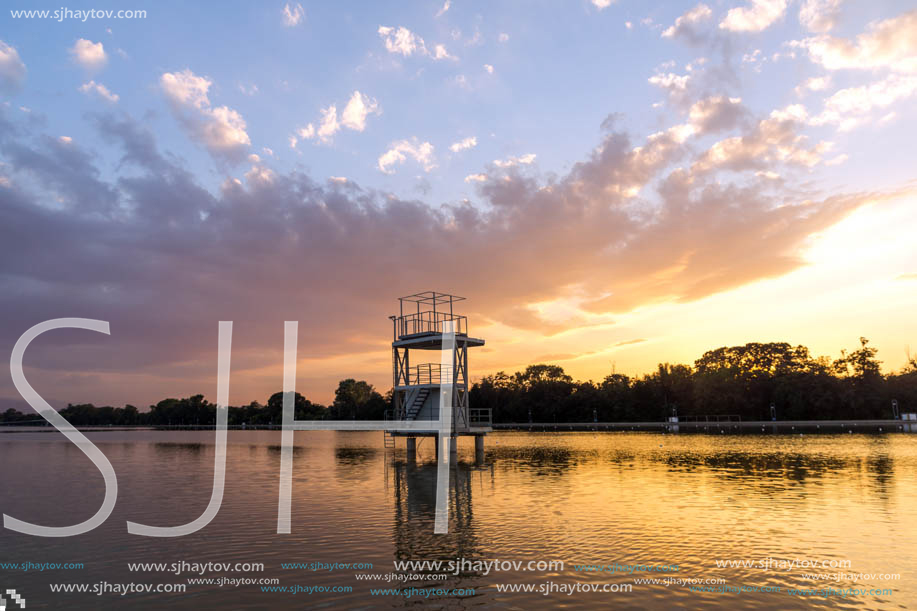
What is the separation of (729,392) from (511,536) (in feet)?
413

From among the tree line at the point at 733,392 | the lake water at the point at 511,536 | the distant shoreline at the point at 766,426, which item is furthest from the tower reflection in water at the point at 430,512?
the tree line at the point at 733,392

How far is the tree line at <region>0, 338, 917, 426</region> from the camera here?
115 meters

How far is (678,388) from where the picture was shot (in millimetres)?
137000

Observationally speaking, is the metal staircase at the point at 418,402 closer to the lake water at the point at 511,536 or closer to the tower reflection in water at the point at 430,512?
the tower reflection in water at the point at 430,512

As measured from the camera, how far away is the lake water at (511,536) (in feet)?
38.6

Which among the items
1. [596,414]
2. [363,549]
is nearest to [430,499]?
[363,549]

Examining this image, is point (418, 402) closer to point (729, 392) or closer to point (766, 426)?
point (766, 426)

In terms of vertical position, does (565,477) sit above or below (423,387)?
below

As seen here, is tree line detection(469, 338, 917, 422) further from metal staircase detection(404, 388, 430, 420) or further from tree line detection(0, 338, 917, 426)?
metal staircase detection(404, 388, 430, 420)

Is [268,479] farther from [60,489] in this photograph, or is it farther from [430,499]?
[430,499]

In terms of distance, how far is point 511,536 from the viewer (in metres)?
16.9

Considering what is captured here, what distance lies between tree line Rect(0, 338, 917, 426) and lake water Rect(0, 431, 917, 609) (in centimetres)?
9329

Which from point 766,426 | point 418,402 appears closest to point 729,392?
point 766,426

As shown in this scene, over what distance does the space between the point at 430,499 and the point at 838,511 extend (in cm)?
1526
